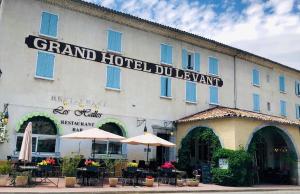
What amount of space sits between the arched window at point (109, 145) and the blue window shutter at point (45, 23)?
6.26 metres

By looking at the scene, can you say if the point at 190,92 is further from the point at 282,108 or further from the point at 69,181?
the point at 69,181

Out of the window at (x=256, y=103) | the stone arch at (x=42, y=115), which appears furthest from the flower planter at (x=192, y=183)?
the window at (x=256, y=103)

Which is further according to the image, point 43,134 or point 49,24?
point 49,24

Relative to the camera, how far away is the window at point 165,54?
902 inches

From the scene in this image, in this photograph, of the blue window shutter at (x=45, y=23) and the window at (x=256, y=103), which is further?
the window at (x=256, y=103)

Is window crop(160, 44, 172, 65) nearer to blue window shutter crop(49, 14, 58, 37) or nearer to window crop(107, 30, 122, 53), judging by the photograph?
window crop(107, 30, 122, 53)

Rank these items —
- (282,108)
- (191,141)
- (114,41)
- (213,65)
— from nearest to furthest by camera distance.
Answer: (114,41) → (191,141) → (213,65) → (282,108)

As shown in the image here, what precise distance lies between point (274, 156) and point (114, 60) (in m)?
15.5

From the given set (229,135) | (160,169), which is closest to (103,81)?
(160,169)

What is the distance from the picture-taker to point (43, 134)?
18016 millimetres

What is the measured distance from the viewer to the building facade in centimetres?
1762

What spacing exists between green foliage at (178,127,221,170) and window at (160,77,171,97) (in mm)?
3064

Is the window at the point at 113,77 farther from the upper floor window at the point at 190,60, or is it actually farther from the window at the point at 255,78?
the window at the point at 255,78

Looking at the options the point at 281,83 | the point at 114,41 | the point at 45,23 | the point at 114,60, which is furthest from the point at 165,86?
the point at 281,83
